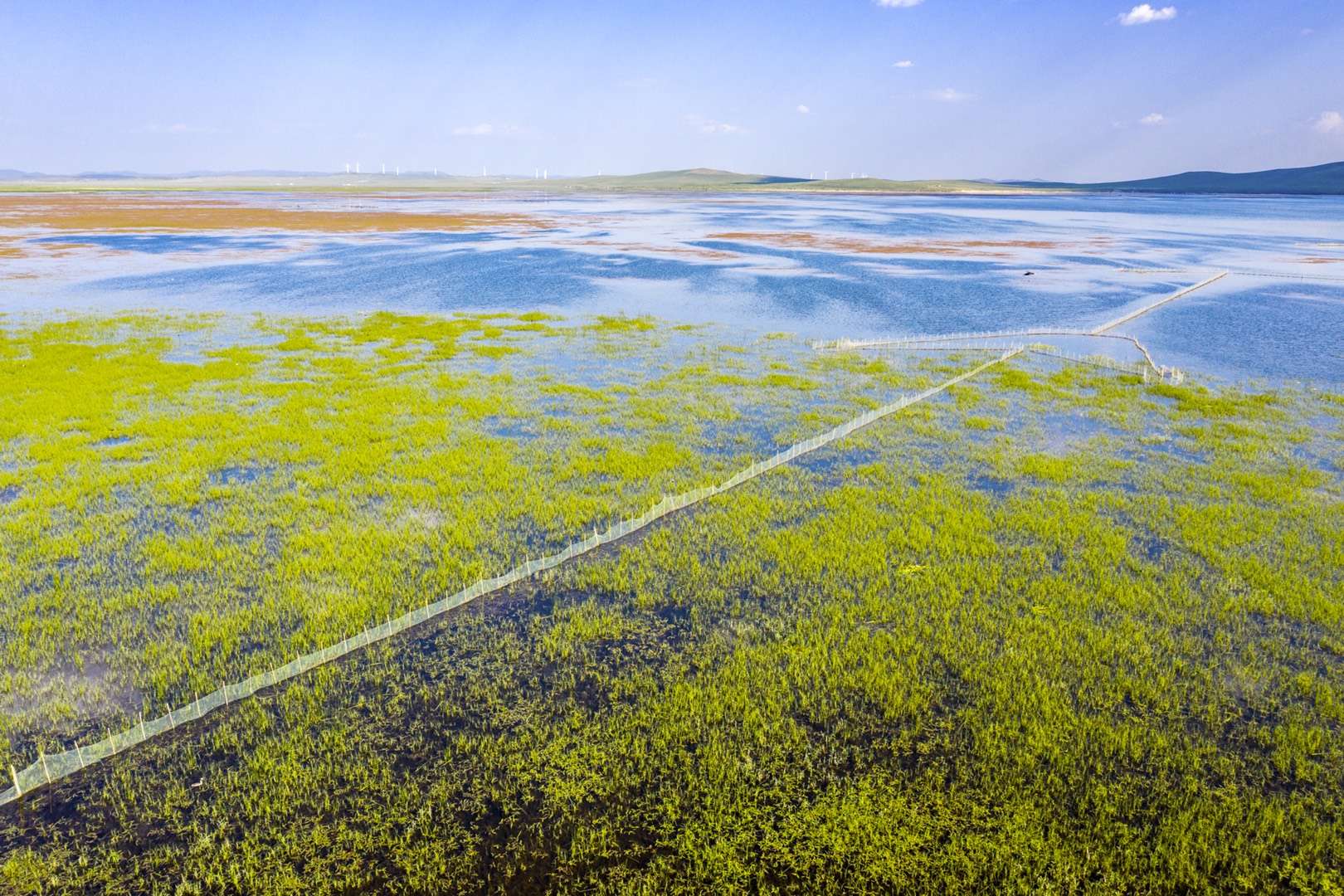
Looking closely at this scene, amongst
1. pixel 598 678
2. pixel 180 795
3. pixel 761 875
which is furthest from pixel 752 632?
pixel 180 795

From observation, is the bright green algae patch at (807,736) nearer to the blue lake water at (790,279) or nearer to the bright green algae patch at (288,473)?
the bright green algae patch at (288,473)

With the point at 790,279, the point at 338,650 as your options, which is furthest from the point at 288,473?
the point at 790,279

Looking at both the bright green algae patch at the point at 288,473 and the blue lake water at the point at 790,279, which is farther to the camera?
the blue lake water at the point at 790,279

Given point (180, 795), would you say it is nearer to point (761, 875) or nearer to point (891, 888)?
point (761, 875)

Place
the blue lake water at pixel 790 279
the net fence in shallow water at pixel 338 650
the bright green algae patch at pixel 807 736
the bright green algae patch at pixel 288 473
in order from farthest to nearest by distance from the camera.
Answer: the blue lake water at pixel 790 279 < the bright green algae patch at pixel 288 473 < the net fence in shallow water at pixel 338 650 < the bright green algae patch at pixel 807 736

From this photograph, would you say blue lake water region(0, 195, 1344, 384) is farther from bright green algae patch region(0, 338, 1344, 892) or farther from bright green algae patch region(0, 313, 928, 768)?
bright green algae patch region(0, 338, 1344, 892)

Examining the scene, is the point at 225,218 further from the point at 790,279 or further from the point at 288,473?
the point at 288,473

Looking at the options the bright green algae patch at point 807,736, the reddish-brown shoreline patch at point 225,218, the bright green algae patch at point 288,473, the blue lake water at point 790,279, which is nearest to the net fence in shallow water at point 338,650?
the bright green algae patch at point 807,736

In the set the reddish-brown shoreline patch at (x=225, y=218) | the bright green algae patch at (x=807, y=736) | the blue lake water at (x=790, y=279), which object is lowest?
the bright green algae patch at (x=807, y=736)
